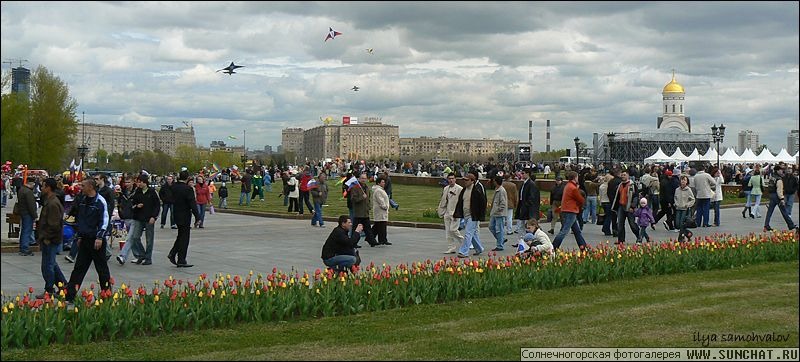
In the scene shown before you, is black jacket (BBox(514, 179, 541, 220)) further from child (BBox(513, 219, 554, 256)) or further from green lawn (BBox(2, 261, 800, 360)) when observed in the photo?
green lawn (BBox(2, 261, 800, 360))

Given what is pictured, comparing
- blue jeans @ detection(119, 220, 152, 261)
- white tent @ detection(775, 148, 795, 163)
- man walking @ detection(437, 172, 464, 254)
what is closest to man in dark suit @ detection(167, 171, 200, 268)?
blue jeans @ detection(119, 220, 152, 261)

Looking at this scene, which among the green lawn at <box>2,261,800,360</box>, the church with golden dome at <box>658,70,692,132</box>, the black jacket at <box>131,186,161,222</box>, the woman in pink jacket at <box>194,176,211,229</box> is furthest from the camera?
the church with golden dome at <box>658,70,692,132</box>

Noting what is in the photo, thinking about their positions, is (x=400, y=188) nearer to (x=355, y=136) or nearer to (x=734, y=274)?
(x=734, y=274)

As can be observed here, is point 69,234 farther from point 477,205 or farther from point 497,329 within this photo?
point 497,329

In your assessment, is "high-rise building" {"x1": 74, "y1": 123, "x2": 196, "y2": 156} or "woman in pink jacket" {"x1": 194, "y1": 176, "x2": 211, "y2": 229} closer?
"woman in pink jacket" {"x1": 194, "y1": 176, "x2": 211, "y2": 229}

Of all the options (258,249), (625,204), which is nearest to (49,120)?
(258,249)

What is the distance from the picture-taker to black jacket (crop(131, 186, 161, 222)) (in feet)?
46.0

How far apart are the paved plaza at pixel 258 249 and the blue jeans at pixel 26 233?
8.4 inches

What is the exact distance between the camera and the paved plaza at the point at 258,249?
12.8 metres

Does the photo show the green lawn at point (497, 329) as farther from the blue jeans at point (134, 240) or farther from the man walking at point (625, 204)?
the man walking at point (625, 204)

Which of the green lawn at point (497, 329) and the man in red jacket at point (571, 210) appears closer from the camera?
the green lawn at point (497, 329)

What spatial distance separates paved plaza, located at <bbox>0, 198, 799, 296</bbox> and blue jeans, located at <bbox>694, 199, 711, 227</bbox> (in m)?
0.29

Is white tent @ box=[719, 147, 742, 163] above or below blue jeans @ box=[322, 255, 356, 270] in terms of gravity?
above

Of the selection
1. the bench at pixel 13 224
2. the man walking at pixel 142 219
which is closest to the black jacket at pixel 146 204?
the man walking at pixel 142 219
